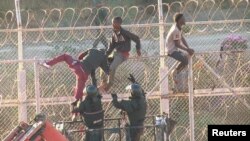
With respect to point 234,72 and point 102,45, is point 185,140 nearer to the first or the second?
point 234,72

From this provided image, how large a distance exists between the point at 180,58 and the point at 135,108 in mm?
1762

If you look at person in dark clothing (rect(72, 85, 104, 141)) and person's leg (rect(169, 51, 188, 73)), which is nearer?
person in dark clothing (rect(72, 85, 104, 141))

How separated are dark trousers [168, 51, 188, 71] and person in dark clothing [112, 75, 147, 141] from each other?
5.23 ft

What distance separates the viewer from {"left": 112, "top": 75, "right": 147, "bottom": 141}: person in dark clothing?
10.6 m

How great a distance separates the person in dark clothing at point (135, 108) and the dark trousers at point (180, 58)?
1.59m

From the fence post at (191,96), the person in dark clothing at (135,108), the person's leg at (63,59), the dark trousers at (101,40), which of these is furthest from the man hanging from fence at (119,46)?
the person in dark clothing at (135,108)

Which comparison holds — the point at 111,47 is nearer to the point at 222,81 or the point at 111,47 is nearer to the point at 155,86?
the point at 155,86

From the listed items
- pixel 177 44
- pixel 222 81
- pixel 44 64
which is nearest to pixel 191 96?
pixel 222 81

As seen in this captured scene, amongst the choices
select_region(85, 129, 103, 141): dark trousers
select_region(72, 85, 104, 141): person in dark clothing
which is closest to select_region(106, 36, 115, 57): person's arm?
select_region(72, 85, 104, 141): person in dark clothing

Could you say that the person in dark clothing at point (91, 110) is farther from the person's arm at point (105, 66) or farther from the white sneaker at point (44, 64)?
the person's arm at point (105, 66)

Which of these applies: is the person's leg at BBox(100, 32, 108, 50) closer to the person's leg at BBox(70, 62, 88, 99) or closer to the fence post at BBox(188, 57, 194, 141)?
the person's leg at BBox(70, 62, 88, 99)

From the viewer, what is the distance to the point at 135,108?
1077 centimetres

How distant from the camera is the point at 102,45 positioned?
13.9 metres

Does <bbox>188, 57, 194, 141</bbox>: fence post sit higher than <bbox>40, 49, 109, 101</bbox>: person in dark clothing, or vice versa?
<bbox>40, 49, 109, 101</bbox>: person in dark clothing
